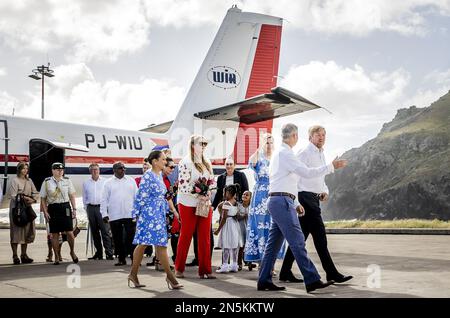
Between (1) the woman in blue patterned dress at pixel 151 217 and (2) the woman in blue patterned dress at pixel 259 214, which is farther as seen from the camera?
(2) the woman in blue patterned dress at pixel 259 214

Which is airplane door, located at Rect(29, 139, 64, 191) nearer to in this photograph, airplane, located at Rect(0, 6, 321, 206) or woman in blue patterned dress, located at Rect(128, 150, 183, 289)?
airplane, located at Rect(0, 6, 321, 206)

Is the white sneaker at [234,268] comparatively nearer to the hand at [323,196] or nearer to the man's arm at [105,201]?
the hand at [323,196]

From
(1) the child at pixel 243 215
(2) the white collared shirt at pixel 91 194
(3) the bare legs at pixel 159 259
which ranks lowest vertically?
(3) the bare legs at pixel 159 259

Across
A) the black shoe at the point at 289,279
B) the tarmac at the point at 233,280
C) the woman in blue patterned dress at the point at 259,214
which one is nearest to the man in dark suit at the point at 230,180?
the woman in blue patterned dress at the point at 259,214

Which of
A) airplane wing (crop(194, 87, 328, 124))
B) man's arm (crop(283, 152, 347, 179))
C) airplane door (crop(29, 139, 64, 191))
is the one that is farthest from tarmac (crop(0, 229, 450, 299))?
airplane wing (crop(194, 87, 328, 124))

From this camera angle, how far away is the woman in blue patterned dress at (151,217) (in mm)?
6621

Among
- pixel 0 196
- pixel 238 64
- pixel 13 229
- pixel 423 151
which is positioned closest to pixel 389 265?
pixel 13 229

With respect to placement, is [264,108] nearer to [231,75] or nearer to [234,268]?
[231,75]

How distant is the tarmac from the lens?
20.0 feet

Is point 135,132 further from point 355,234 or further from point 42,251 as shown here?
point 355,234

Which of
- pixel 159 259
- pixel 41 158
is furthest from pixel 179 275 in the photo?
pixel 41 158

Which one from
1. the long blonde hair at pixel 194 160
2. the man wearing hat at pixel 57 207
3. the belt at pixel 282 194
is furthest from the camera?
the man wearing hat at pixel 57 207

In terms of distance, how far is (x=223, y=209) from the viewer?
27.8 feet

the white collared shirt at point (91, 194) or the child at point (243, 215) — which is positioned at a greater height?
the white collared shirt at point (91, 194)
